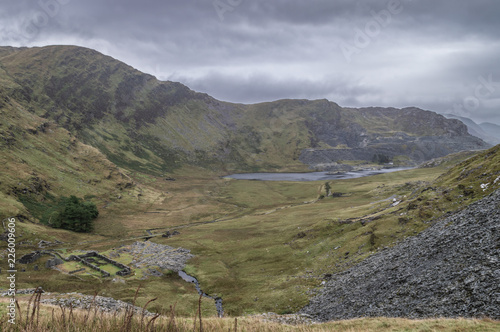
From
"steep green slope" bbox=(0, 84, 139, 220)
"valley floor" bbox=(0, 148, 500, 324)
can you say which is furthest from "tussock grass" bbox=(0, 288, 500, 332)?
"steep green slope" bbox=(0, 84, 139, 220)

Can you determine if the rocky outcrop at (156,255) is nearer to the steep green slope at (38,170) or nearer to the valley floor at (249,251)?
the valley floor at (249,251)

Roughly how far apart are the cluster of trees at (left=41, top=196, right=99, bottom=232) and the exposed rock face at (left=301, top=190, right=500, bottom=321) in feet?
377

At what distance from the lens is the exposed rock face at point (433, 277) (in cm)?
2956

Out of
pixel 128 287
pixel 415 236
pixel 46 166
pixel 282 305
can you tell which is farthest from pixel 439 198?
pixel 46 166

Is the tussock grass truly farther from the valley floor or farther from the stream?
the stream

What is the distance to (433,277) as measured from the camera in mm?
36344

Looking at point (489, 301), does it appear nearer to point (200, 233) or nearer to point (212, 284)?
point (212, 284)

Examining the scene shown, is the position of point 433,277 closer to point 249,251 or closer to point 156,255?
point 249,251

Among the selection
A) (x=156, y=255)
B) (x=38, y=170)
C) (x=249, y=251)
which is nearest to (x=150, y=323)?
(x=249, y=251)

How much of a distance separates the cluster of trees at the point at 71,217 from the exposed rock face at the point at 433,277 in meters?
115

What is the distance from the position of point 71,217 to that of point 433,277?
452 feet

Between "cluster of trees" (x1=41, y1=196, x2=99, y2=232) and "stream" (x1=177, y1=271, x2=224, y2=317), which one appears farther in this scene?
"cluster of trees" (x1=41, y1=196, x2=99, y2=232)

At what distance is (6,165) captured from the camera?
134875 millimetres

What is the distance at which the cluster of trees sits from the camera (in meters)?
123
